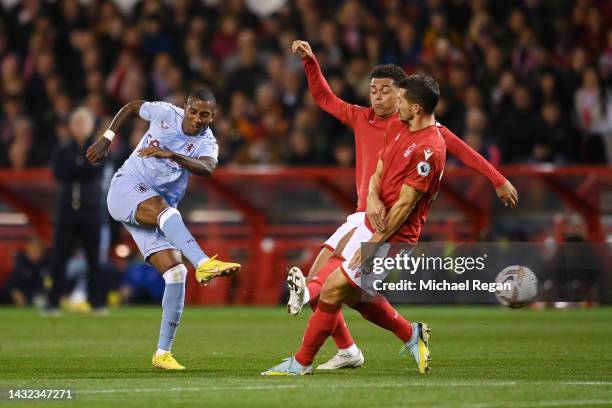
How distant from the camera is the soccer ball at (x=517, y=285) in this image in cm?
934

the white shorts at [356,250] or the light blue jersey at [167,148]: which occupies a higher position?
the light blue jersey at [167,148]

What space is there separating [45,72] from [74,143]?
241 inches

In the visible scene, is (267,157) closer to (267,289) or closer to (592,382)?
(267,289)

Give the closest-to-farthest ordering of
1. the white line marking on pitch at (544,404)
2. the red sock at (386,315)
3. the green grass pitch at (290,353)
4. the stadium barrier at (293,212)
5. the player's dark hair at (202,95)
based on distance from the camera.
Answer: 1. the white line marking on pitch at (544,404)
2. the green grass pitch at (290,353)
3. the red sock at (386,315)
4. the player's dark hair at (202,95)
5. the stadium barrier at (293,212)

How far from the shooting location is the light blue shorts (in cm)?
1012

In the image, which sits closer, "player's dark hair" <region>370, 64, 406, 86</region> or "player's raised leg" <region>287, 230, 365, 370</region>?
"player's raised leg" <region>287, 230, 365, 370</region>

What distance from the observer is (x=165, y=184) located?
33.8ft

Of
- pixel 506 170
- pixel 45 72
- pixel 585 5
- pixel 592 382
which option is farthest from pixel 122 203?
pixel 45 72

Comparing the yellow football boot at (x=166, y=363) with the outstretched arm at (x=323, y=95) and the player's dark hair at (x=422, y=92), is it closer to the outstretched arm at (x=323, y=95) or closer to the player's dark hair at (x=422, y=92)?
the outstretched arm at (x=323, y=95)

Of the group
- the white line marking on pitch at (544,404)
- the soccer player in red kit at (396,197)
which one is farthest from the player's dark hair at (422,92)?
the white line marking on pitch at (544,404)

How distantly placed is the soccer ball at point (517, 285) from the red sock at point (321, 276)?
1137 mm

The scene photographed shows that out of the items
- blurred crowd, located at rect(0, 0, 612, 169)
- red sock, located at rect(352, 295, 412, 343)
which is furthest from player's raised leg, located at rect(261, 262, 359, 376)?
blurred crowd, located at rect(0, 0, 612, 169)

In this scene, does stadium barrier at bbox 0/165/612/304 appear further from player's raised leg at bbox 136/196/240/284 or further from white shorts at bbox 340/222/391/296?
white shorts at bbox 340/222/391/296

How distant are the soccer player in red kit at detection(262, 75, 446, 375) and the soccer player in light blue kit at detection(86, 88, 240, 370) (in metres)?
1.24
